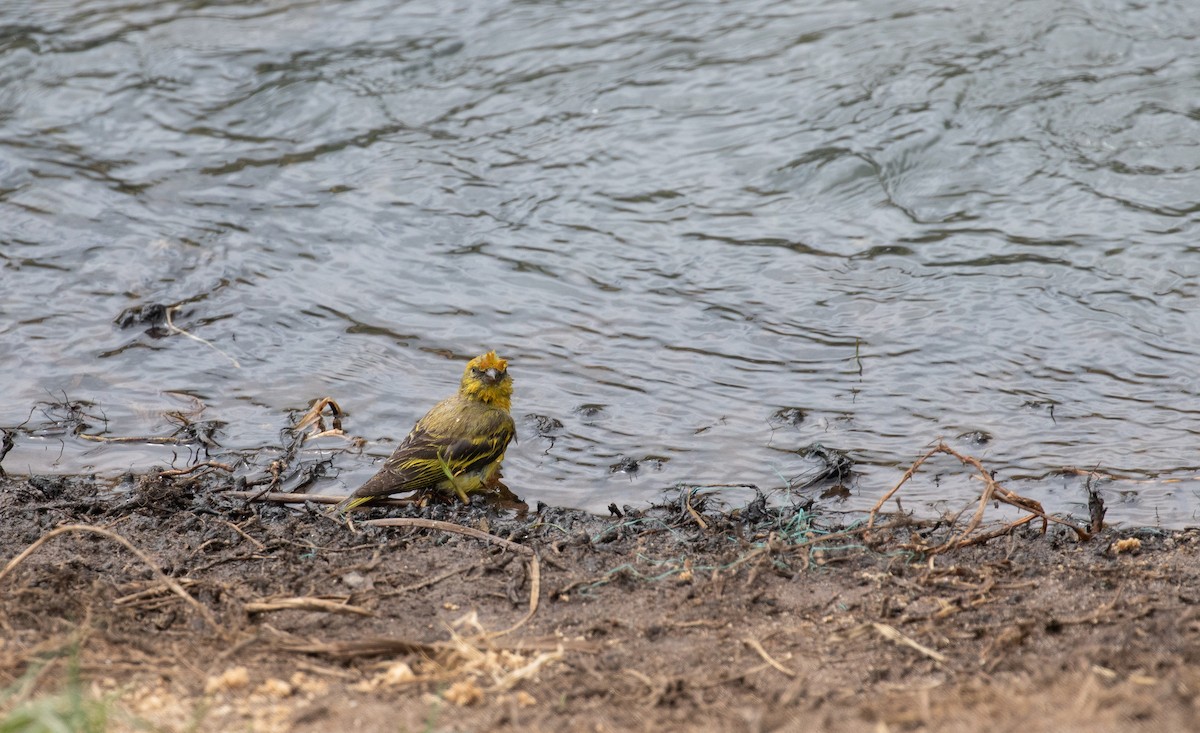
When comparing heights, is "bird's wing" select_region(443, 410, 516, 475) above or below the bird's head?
below

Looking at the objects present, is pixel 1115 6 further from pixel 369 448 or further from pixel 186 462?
pixel 186 462

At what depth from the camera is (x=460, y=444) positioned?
241 inches

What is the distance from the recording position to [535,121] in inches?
420

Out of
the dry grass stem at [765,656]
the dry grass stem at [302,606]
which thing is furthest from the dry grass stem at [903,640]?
the dry grass stem at [302,606]

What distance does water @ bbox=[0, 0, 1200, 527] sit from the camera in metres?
6.55

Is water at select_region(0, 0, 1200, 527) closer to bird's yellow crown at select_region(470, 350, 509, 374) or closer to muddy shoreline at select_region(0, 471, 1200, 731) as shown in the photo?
bird's yellow crown at select_region(470, 350, 509, 374)

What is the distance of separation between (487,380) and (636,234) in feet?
9.29

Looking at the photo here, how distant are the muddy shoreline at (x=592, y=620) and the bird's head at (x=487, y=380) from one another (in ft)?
3.84

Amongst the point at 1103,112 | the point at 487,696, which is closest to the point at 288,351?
the point at 487,696

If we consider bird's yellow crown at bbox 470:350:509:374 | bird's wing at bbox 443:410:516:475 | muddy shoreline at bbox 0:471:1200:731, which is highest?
muddy shoreline at bbox 0:471:1200:731

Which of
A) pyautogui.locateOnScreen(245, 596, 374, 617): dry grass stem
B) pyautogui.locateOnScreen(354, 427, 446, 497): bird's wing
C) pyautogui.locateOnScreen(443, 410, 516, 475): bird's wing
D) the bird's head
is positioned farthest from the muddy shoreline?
the bird's head

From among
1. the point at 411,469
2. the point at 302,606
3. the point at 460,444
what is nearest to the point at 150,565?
the point at 302,606

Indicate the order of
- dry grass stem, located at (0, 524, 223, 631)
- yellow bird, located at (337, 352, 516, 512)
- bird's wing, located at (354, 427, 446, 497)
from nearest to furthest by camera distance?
dry grass stem, located at (0, 524, 223, 631) → bird's wing, located at (354, 427, 446, 497) → yellow bird, located at (337, 352, 516, 512)

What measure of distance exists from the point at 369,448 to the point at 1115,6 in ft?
27.9
